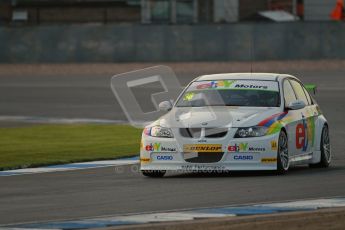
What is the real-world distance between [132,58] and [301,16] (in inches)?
420

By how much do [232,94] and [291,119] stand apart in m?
0.86

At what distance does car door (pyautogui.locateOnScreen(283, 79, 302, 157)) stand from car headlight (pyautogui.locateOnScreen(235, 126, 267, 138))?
1.71ft

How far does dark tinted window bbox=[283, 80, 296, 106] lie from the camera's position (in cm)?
1645

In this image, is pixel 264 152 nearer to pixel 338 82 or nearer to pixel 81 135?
pixel 81 135

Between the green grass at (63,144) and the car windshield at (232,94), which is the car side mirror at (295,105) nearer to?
the car windshield at (232,94)

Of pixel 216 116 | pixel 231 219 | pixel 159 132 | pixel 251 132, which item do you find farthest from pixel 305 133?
pixel 231 219

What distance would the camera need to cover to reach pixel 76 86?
41531 millimetres

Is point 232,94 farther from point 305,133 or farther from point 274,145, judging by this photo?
point 274,145

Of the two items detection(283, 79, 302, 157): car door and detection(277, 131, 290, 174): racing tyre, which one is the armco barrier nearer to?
detection(283, 79, 302, 157): car door

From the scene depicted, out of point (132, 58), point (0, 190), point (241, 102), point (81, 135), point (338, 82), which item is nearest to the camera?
point (0, 190)

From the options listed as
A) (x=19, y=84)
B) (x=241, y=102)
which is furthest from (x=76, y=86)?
(x=241, y=102)

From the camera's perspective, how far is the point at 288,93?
1666 centimetres

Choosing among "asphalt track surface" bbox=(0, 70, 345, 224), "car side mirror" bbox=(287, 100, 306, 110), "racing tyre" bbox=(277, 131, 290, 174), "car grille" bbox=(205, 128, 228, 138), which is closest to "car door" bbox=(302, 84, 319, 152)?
"asphalt track surface" bbox=(0, 70, 345, 224)

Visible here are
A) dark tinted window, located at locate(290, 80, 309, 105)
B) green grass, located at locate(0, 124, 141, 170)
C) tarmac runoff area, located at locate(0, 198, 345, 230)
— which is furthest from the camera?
green grass, located at locate(0, 124, 141, 170)
